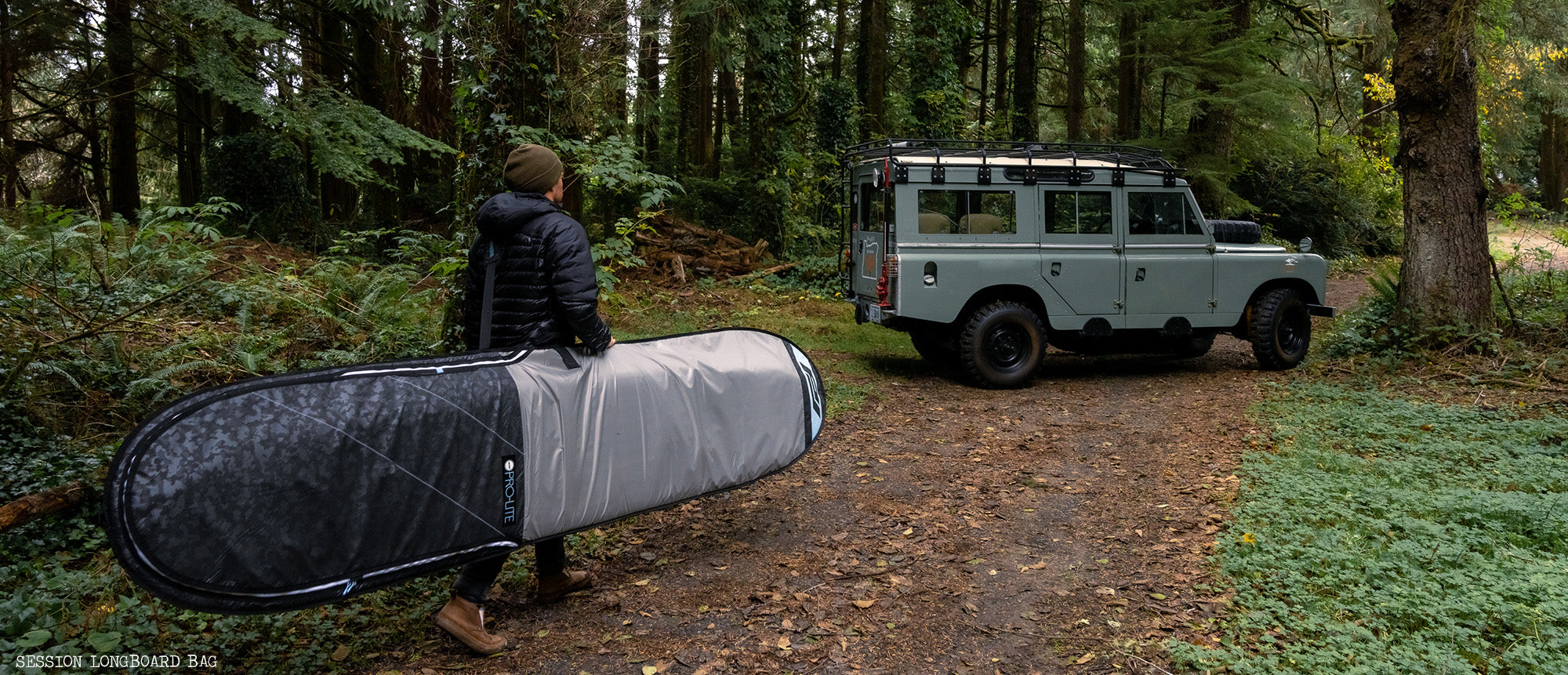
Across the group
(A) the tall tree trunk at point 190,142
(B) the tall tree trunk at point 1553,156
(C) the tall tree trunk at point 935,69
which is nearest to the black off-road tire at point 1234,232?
(C) the tall tree trunk at point 935,69

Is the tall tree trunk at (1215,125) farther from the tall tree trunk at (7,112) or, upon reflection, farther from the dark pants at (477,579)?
the tall tree trunk at (7,112)

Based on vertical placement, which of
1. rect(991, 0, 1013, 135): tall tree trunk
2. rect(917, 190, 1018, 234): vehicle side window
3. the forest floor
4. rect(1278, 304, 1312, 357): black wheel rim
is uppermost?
rect(991, 0, 1013, 135): tall tree trunk

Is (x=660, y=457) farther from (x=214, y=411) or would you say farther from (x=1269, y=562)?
(x=1269, y=562)

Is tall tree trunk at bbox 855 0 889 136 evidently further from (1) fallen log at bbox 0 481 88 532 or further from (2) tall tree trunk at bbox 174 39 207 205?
(1) fallen log at bbox 0 481 88 532

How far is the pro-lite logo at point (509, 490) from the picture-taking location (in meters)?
3.51

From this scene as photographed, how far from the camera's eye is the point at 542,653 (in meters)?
3.68

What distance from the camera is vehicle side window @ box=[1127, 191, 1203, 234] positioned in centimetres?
939

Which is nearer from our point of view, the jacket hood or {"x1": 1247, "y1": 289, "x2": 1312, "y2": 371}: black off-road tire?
the jacket hood

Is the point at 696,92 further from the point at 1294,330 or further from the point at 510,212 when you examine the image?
the point at 510,212

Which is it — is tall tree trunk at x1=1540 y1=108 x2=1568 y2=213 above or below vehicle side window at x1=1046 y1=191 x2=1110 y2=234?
above

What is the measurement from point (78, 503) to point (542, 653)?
9.05ft

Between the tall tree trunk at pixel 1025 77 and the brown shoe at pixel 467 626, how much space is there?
55.0ft

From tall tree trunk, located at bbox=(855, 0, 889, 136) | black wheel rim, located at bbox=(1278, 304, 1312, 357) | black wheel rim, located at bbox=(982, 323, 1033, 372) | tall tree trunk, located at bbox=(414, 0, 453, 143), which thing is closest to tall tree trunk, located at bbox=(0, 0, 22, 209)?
tall tree trunk, located at bbox=(414, 0, 453, 143)

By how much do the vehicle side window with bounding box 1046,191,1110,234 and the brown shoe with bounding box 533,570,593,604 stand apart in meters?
6.53
